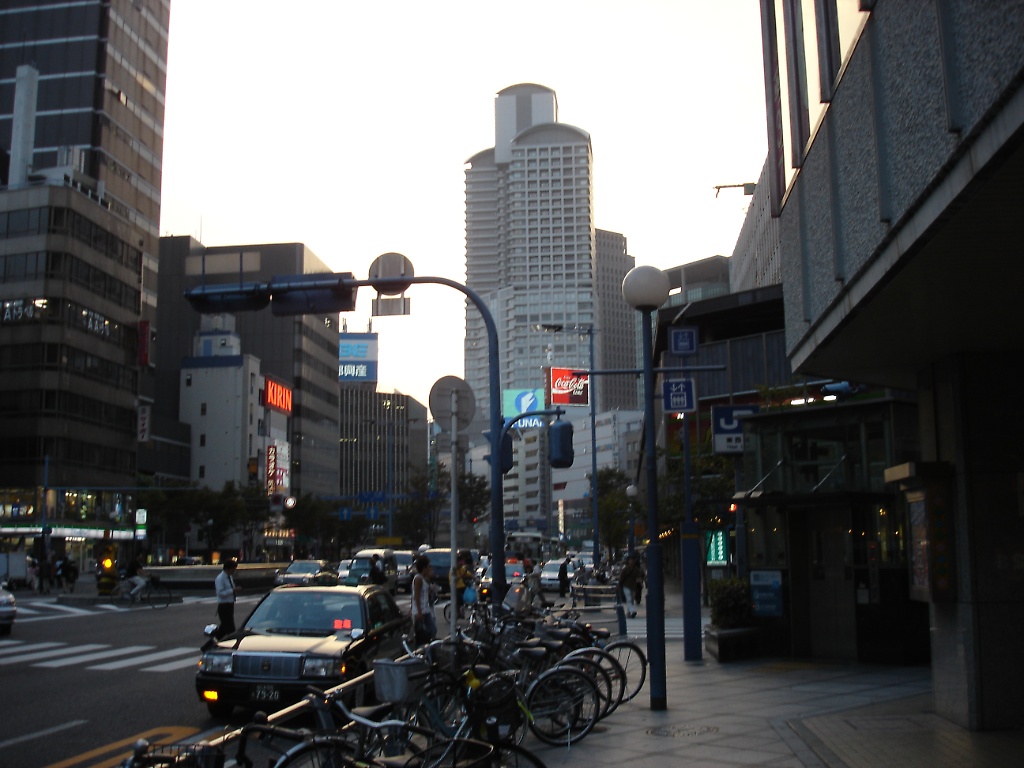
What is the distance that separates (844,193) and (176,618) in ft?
84.1

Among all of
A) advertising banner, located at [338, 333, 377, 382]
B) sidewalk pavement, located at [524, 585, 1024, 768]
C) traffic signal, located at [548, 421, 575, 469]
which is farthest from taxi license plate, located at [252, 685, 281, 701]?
advertising banner, located at [338, 333, 377, 382]

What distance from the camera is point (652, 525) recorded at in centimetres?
1175

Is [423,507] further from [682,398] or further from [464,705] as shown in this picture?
[464,705]

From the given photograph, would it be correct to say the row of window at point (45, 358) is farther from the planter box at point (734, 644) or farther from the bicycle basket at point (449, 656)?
the bicycle basket at point (449, 656)

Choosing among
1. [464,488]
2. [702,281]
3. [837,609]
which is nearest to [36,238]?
[464,488]

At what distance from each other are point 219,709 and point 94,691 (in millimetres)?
3757

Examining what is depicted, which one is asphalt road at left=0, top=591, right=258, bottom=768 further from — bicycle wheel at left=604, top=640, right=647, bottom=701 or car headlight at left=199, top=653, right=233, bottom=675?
bicycle wheel at left=604, top=640, right=647, bottom=701

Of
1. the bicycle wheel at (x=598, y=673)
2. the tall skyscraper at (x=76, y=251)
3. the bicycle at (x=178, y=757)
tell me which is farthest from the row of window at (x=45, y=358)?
the bicycle at (x=178, y=757)

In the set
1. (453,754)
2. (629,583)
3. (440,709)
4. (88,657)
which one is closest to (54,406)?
(629,583)

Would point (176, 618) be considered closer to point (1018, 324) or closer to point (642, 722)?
point (642, 722)

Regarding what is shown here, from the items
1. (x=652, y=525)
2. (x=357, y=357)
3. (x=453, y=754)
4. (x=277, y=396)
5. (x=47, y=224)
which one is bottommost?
(x=453, y=754)

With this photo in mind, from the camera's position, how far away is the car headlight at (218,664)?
37.2 feet

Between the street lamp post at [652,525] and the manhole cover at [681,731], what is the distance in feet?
3.70

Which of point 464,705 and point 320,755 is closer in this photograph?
point 320,755
